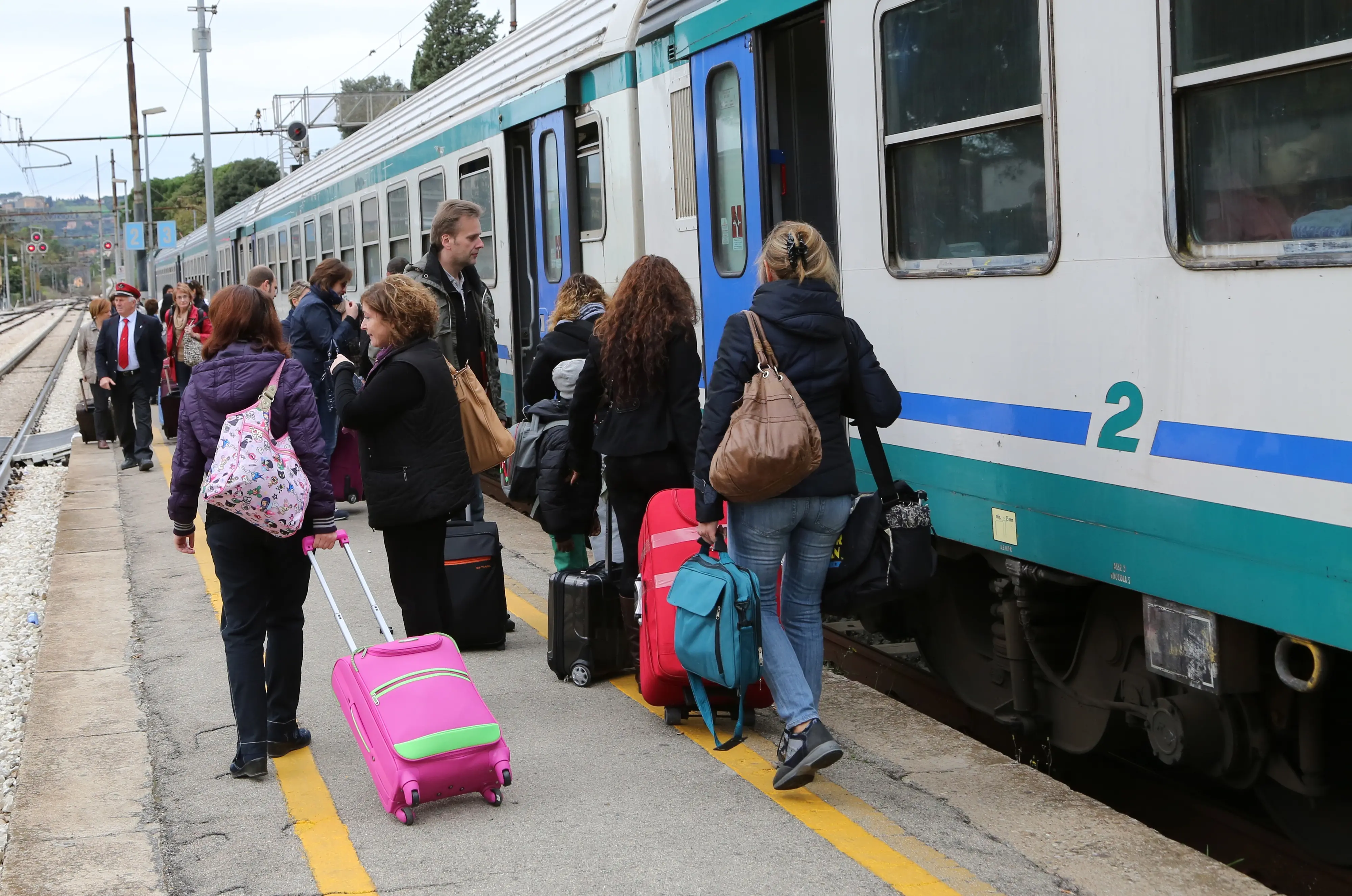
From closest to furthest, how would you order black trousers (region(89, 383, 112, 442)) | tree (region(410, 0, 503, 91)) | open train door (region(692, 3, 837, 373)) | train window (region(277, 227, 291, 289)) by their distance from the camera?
1. open train door (region(692, 3, 837, 373))
2. black trousers (region(89, 383, 112, 442))
3. train window (region(277, 227, 291, 289))
4. tree (region(410, 0, 503, 91))

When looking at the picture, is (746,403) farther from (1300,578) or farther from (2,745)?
(2,745)

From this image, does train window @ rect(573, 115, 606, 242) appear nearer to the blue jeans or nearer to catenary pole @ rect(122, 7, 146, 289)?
the blue jeans

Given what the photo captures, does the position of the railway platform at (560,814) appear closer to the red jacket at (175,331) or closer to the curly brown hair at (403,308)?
the curly brown hair at (403,308)

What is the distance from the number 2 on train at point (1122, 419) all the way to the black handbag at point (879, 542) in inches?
24.8

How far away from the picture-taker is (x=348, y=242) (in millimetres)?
15758

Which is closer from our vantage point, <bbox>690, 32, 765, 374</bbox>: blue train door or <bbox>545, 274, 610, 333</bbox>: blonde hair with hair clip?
<bbox>690, 32, 765, 374</bbox>: blue train door

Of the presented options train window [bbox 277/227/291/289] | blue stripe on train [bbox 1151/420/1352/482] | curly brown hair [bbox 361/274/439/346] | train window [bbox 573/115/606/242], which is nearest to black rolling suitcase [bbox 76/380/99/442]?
train window [bbox 277/227/291/289]

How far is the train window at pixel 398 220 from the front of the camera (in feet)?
42.7

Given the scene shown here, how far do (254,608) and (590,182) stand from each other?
4.65 meters

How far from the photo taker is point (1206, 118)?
12.8 ft

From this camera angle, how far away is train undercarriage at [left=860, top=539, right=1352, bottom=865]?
402 centimetres

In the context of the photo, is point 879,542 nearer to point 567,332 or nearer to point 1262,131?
point 1262,131

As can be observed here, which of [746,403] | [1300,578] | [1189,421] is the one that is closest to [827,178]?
[746,403]

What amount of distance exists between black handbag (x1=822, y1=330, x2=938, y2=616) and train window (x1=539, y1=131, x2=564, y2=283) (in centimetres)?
506
